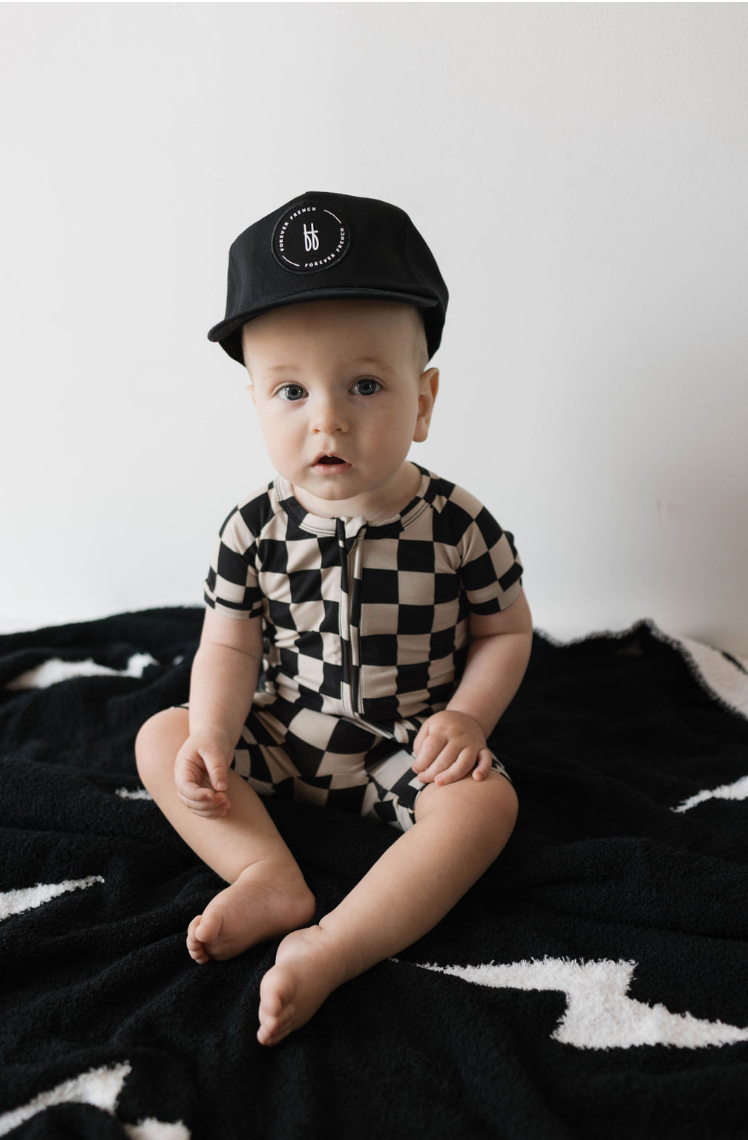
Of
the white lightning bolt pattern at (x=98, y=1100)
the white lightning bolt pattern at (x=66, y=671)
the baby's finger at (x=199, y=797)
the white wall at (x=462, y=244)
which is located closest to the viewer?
the white lightning bolt pattern at (x=98, y=1100)

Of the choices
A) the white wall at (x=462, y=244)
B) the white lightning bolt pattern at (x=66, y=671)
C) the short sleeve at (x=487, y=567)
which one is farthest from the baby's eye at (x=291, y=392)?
the white lightning bolt pattern at (x=66, y=671)

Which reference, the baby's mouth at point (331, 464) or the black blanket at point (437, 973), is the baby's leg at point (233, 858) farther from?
the baby's mouth at point (331, 464)

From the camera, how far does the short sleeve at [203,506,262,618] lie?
0.93 meters

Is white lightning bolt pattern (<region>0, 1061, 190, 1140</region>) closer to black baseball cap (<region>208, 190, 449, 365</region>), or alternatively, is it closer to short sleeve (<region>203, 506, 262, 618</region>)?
short sleeve (<region>203, 506, 262, 618</region>)

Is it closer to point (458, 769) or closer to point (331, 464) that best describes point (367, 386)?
point (331, 464)

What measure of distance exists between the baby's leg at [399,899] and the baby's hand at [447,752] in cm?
1

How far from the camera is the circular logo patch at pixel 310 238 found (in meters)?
0.73

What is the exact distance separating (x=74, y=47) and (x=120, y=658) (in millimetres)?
854

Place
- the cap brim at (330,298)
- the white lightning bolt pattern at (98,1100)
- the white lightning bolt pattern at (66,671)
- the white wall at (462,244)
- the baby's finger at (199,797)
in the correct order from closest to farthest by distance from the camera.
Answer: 1. the white lightning bolt pattern at (98,1100)
2. the cap brim at (330,298)
3. the baby's finger at (199,797)
4. the white wall at (462,244)
5. the white lightning bolt pattern at (66,671)

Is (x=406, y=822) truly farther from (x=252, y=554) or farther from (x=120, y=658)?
(x=120, y=658)

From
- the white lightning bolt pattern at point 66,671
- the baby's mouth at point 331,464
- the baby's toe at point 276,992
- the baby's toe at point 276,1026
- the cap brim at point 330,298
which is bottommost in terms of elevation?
the white lightning bolt pattern at point 66,671

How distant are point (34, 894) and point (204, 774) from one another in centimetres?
20

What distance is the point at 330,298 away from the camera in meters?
0.71

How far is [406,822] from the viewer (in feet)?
2.88
